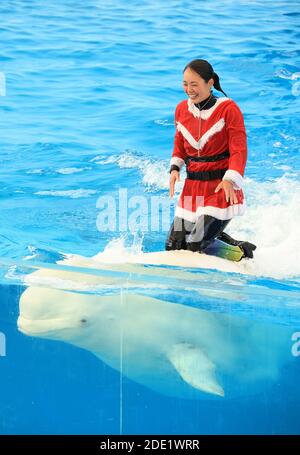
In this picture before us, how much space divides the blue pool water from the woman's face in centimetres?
107

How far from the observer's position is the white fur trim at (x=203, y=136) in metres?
4.95

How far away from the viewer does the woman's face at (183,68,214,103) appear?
4.86 m

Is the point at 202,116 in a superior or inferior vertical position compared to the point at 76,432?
superior

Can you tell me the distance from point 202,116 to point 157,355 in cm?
165

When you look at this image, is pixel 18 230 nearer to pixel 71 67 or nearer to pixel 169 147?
pixel 169 147

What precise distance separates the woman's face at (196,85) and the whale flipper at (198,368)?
167 cm

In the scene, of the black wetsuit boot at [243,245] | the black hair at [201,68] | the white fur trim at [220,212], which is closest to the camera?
the black hair at [201,68]

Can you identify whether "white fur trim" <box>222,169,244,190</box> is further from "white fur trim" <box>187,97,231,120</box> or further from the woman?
"white fur trim" <box>187,97,231,120</box>

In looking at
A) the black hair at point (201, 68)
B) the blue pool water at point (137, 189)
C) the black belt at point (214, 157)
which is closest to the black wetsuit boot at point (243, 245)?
the blue pool water at point (137, 189)

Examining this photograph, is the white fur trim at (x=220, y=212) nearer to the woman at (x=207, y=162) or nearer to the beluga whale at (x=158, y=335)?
the woman at (x=207, y=162)

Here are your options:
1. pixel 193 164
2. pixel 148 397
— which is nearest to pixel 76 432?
pixel 148 397

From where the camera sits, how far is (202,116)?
5016 mm

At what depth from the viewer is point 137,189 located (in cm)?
819

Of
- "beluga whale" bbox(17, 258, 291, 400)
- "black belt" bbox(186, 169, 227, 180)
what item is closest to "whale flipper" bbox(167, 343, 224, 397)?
"beluga whale" bbox(17, 258, 291, 400)
